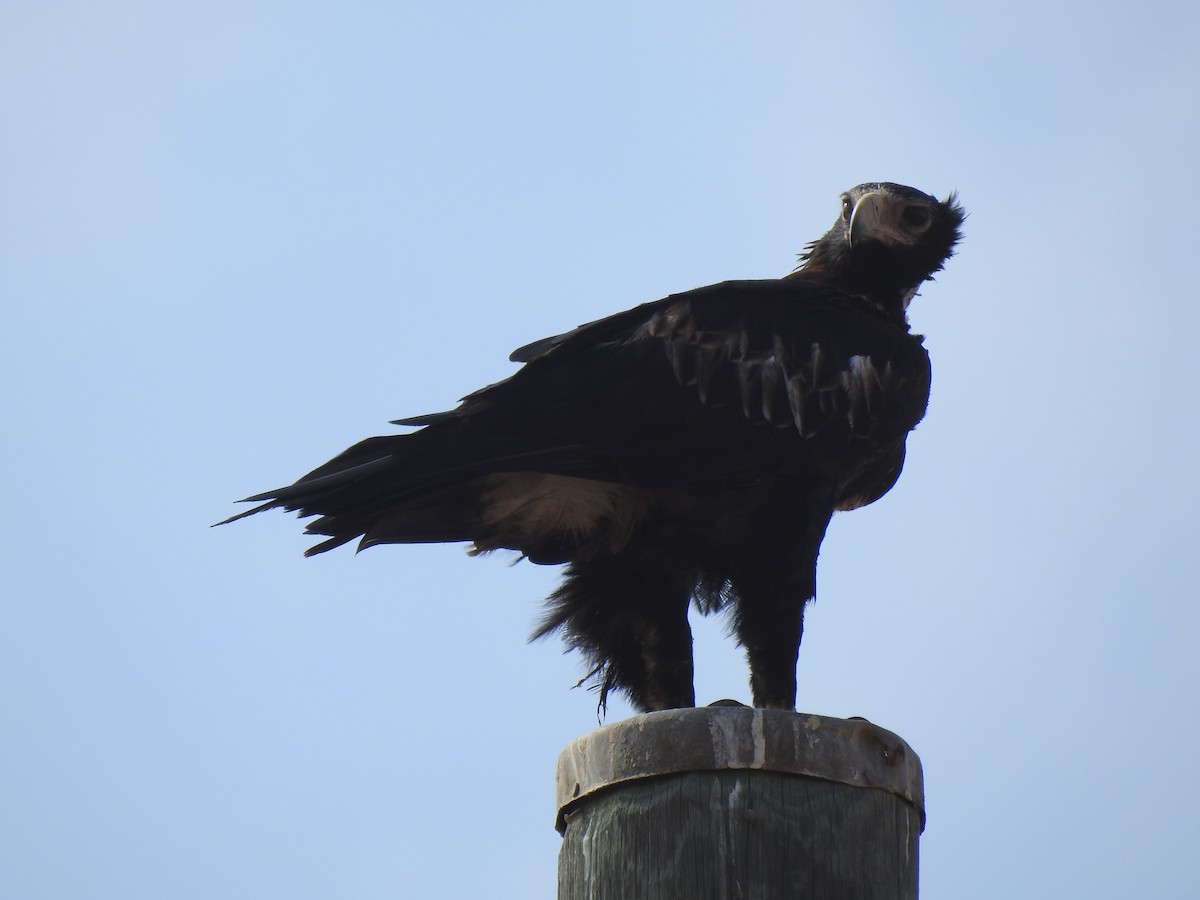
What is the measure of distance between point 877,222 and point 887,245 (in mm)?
101

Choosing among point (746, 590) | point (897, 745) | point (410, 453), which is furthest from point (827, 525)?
point (897, 745)

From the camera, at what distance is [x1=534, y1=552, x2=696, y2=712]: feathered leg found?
16.2 feet

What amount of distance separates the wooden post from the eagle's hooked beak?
9.64 ft

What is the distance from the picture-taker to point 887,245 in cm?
582

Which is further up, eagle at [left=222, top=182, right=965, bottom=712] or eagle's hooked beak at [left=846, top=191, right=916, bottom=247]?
eagle's hooked beak at [left=846, top=191, right=916, bottom=247]

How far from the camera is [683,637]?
4988 millimetres

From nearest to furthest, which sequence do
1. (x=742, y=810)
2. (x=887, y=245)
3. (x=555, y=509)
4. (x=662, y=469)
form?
(x=742, y=810)
(x=662, y=469)
(x=555, y=509)
(x=887, y=245)

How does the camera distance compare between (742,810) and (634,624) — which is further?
(634,624)

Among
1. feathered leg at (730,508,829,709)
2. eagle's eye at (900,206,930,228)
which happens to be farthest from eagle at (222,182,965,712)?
eagle's eye at (900,206,930,228)

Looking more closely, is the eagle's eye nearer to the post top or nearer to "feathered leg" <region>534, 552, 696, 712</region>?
"feathered leg" <region>534, 552, 696, 712</region>

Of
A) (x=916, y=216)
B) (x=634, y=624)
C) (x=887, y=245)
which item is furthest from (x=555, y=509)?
(x=916, y=216)

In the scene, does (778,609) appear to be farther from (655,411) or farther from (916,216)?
(916,216)

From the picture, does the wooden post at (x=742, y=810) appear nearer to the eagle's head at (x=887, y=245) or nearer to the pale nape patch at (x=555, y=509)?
the pale nape patch at (x=555, y=509)

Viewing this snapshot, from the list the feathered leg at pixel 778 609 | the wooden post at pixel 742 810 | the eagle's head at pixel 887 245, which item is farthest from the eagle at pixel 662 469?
the wooden post at pixel 742 810
